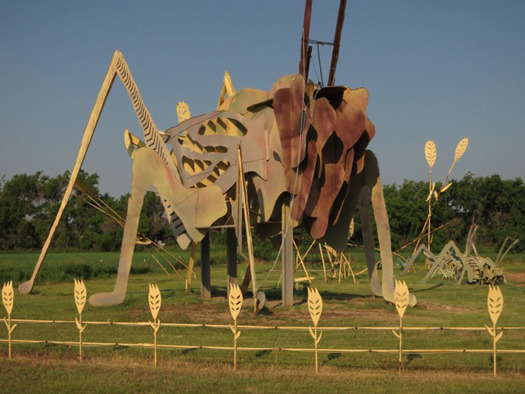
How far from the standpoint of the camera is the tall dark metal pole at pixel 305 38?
43.2 feet

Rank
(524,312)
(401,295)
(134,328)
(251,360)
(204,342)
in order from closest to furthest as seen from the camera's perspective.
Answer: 1. (401,295)
2. (251,360)
3. (204,342)
4. (134,328)
5. (524,312)

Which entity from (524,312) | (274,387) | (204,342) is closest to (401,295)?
(274,387)

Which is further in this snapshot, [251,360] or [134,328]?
[134,328]

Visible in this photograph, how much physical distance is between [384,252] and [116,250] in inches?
1923

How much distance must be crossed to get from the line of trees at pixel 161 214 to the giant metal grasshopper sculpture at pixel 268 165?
38.2m

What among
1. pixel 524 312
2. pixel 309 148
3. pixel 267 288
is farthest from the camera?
pixel 267 288

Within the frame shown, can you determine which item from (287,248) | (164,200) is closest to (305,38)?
(287,248)

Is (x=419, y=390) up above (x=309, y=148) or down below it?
below

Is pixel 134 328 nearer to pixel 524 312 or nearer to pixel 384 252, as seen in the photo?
pixel 384 252

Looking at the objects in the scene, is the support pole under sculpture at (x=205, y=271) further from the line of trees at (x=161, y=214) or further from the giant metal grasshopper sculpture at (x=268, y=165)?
the line of trees at (x=161, y=214)

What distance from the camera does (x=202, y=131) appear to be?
16406 mm

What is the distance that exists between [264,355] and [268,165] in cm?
587

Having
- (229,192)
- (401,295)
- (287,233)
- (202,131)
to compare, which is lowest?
(401,295)

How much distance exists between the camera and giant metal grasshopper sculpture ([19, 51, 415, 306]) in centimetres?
1416
